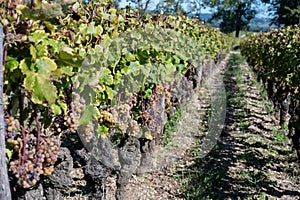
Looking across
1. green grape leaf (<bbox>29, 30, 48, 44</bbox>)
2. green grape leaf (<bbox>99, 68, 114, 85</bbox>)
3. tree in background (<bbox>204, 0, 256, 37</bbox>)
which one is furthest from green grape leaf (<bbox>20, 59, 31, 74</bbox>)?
tree in background (<bbox>204, 0, 256, 37</bbox>)

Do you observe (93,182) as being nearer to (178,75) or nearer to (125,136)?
(125,136)

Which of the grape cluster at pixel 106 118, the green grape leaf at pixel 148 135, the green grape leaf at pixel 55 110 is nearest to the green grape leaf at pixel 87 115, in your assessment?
the green grape leaf at pixel 55 110

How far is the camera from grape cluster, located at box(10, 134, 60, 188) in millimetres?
2031

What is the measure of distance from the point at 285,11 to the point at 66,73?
5497 centimetres

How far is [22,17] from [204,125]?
5731 millimetres

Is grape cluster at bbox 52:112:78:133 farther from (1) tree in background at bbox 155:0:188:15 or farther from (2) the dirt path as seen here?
(1) tree in background at bbox 155:0:188:15

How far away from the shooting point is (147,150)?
4855mm

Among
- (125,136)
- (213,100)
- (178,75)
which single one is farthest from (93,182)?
(213,100)

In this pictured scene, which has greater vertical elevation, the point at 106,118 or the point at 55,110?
the point at 55,110

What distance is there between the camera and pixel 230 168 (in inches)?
205

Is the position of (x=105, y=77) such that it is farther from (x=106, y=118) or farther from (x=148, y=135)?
(x=148, y=135)

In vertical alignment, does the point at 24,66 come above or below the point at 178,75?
above

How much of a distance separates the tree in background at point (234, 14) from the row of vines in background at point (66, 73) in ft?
194

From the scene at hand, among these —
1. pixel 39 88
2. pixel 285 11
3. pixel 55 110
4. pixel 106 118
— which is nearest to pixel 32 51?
pixel 39 88
